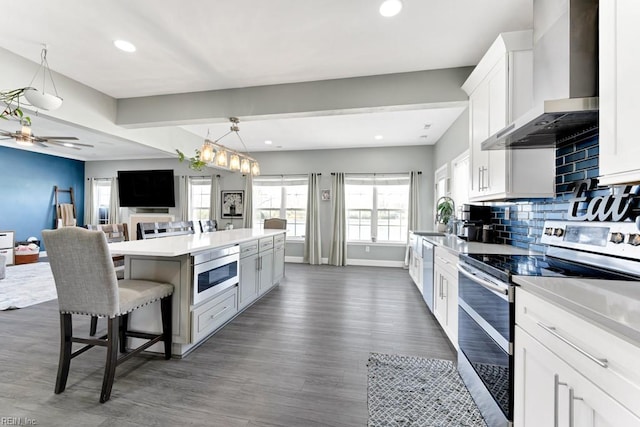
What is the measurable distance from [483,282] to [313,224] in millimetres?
5107

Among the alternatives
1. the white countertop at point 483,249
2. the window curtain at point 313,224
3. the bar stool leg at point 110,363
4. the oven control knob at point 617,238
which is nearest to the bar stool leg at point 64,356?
the bar stool leg at point 110,363

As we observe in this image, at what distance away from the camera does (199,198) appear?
743 centimetres

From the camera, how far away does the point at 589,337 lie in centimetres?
89

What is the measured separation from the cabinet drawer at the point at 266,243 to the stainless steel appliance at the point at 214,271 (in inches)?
28.0

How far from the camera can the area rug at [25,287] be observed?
3617mm

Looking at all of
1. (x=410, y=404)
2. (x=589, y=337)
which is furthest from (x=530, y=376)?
(x=410, y=404)

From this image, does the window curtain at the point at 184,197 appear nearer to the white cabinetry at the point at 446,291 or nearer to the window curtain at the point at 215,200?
the window curtain at the point at 215,200

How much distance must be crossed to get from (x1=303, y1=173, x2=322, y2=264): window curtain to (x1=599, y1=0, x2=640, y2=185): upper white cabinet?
5.56 meters

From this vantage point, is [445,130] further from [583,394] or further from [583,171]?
[583,394]

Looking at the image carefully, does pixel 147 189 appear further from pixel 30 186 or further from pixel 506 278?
pixel 506 278

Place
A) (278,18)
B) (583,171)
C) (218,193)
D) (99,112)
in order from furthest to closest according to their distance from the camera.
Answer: (218,193) < (99,112) < (278,18) < (583,171)

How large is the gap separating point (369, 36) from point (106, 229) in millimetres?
4718

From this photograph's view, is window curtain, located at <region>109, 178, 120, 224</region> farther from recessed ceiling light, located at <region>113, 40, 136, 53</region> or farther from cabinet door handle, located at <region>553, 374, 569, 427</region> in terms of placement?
cabinet door handle, located at <region>553, 374, 569, 427</region>

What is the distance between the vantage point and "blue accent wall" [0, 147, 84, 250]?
21.4 ft
